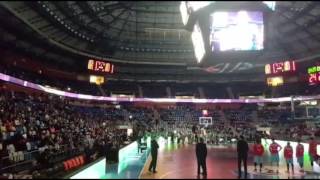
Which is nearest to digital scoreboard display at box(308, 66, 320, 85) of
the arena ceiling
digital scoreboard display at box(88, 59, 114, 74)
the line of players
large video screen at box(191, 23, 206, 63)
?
the arena ceiling

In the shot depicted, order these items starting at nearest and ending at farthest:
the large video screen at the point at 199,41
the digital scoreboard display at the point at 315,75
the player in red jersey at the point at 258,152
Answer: the player in red jersey at the point at 258,152 < the large video screen at the point at 199,41 < the digital scoreboard display at the point at 315,75

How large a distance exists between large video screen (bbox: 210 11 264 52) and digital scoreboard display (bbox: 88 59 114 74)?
24.3 metres

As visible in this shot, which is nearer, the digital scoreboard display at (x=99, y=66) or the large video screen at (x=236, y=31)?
the large video screen at (x=236, y=31)

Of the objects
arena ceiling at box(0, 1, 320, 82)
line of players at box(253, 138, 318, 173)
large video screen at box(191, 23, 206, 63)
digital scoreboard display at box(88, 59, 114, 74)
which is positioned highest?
arena ceiling at box(0, 1, 320, 82)

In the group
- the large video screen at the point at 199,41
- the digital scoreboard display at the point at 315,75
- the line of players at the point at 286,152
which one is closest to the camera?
the line of players at the point at 286,152

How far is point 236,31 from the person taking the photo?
72.6ft

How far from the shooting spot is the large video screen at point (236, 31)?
69.2 feet

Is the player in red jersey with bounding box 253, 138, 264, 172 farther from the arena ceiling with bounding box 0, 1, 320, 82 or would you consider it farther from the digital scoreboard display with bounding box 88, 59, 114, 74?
the digital scoreboard display with bounding box 88, 59, 114, 74

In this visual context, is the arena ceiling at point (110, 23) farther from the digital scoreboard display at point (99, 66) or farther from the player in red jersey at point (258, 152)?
the player in red jersey at point (258, 152)

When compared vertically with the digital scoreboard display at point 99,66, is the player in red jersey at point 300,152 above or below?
below

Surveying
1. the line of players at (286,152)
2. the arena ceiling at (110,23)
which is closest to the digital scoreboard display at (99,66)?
the arena ceiling at (110,23)

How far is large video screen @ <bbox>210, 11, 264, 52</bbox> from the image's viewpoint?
21.1m

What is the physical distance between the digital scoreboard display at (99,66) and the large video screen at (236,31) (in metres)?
24.3

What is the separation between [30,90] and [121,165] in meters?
22.4
